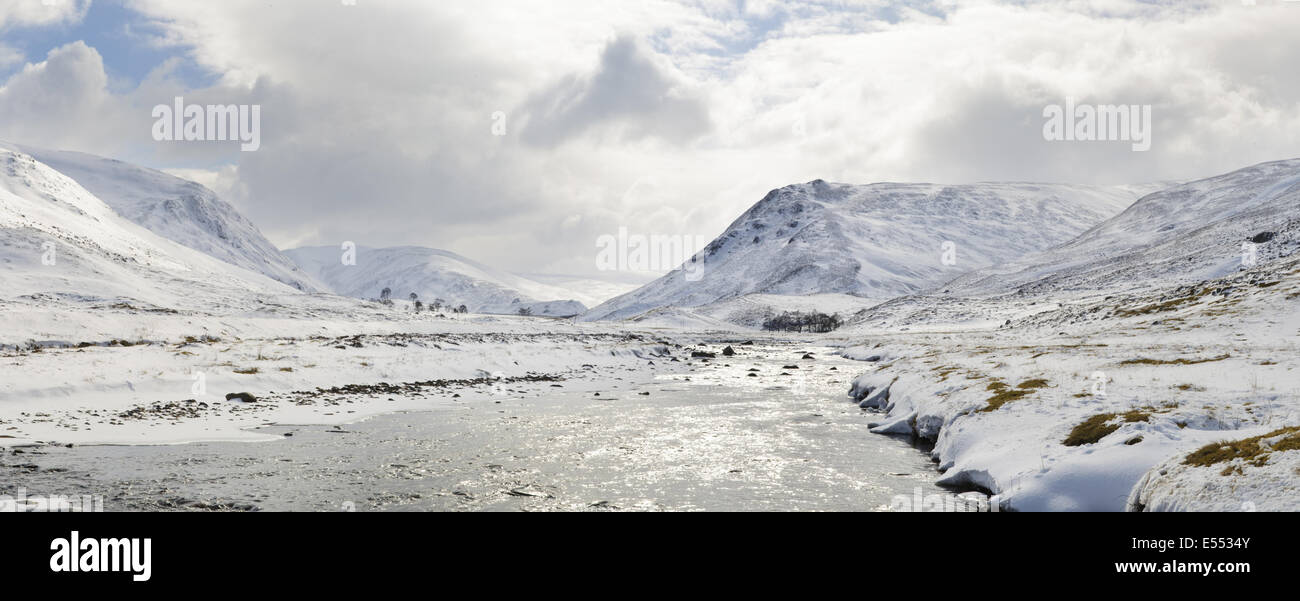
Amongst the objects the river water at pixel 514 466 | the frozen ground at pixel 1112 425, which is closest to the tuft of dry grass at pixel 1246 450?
the frozen ground at pixel 1112 425

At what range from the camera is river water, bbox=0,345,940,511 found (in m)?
15.5

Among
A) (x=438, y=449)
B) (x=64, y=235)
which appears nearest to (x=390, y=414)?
(x=438, y=449)

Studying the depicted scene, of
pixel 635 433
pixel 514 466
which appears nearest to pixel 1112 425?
pixel 635 433

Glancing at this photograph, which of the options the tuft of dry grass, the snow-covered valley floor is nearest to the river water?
the snow-covered valley floor

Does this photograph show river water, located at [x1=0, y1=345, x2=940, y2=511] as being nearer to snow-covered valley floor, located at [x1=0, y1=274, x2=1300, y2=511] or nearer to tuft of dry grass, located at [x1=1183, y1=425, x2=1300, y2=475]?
snow-covered valley floor, located at [x1=0, y1=274, x2=1300, y2=511]

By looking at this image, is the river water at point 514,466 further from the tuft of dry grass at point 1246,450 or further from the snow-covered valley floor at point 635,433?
the tuft of dry grass at point 1246,450

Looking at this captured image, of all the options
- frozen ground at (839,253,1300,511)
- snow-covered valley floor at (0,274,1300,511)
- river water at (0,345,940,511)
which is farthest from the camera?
river water at (0,345,940,511)

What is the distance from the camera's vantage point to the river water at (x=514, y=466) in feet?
51.0

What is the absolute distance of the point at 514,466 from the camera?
1952 cm

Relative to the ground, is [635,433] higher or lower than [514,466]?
lower

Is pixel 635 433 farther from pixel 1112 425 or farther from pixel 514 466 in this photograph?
pixel 1112 425

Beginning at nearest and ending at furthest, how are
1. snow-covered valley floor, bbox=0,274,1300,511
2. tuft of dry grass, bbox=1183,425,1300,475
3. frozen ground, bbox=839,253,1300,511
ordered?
1. tuft of dry grass, bbox=1183,425,1300,475
2. frozen ground, bbox=839,253,1300,511
3. snow-covered valley floor, bbox=0,274,1300,511
